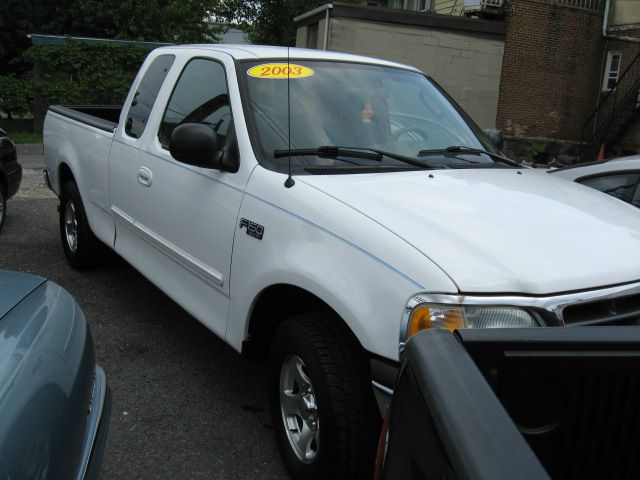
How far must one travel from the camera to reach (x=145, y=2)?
2233 centimetres

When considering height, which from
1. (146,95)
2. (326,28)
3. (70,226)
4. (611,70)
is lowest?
(70,226)

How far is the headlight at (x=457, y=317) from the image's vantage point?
2232mm

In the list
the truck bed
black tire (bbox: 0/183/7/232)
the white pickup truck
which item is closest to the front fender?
the white pickup truck

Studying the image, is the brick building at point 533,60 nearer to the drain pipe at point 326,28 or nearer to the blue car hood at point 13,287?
the drain pipe at point 326,28

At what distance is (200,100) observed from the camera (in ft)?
13.1

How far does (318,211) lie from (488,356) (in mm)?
1417

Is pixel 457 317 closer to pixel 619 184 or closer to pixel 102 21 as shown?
pixel 619 184

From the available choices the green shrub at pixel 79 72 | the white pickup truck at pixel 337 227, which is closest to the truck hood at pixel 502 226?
the white pickup truck at pixel 337 227

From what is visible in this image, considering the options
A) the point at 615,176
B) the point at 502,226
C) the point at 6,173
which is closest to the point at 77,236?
the point at 6,173

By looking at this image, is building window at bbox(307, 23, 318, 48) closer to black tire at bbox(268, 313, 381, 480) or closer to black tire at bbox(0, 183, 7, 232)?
black tire at bbox(0, 183, 7, 232)

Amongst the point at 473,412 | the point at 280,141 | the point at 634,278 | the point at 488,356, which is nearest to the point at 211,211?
the point at 280,141

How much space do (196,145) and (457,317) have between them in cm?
166

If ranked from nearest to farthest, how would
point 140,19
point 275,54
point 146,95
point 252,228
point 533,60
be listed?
point 252,228 < point 275,54 < point 146,95 < point 533,60 < point 140,19

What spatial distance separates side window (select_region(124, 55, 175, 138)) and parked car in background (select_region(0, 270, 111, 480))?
7.05 feet
